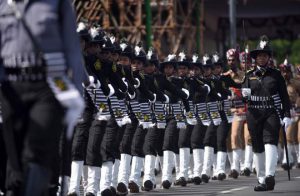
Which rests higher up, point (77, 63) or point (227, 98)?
point (227, 98)

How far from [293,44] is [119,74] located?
1202 inches

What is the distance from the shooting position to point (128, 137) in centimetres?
1788

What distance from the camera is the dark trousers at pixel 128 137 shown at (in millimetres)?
17688

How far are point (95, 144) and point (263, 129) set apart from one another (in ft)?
9.76

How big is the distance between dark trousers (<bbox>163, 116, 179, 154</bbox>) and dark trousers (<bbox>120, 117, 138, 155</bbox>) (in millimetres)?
1586

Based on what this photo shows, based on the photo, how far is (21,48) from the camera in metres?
8.84

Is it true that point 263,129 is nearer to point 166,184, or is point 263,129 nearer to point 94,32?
point 166,184

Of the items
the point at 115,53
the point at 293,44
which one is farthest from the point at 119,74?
the point at 293,44

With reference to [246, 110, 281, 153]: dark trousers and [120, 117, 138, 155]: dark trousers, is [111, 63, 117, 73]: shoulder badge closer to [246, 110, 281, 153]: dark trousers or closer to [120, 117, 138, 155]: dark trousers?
[120, 117, 138, 155]: dark trousers

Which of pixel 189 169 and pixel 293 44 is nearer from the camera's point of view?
pixel 189 169

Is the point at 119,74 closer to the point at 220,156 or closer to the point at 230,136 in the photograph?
the point at 220,156

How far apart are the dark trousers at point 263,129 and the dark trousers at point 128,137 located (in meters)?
1.66

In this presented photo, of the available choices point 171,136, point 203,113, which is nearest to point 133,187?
point 171,136

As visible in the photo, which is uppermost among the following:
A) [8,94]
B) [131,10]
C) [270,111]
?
[131,10]
